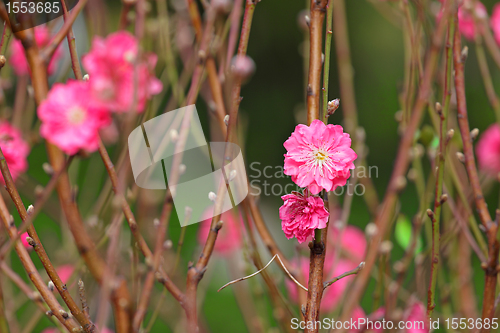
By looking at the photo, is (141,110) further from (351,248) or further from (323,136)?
(351,248)

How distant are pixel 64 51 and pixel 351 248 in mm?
981

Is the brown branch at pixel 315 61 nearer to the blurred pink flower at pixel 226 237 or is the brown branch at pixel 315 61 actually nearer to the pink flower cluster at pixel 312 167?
the pink flower cluster at pixel 312 167

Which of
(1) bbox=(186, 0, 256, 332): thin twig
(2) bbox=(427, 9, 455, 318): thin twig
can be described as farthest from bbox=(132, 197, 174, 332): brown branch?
(2) bbox=(427, 9, 455, 318): thin twig

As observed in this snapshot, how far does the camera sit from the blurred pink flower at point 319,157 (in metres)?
0.50

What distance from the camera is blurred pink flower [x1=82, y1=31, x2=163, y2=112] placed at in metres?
0.52

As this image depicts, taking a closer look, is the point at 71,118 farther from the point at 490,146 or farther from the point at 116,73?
the point at 490,146

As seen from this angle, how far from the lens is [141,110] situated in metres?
0.69

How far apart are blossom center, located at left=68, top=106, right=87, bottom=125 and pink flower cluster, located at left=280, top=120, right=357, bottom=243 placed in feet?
0.80

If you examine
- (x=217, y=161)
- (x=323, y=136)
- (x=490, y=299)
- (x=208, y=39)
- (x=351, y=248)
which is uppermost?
(x=208, y=39)

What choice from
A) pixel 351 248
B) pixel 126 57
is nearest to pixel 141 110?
pixel 126 57

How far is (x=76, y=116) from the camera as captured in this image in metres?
0.48

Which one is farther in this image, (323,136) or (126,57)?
(126,57)

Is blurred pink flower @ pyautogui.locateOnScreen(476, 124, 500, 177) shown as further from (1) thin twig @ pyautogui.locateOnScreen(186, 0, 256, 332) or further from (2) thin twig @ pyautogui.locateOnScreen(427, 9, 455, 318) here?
(1) thin twig @ pyautogui.locateOnScreen(186, 0, 256, 332)

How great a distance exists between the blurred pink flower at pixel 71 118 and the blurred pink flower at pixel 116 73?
0.02 m
